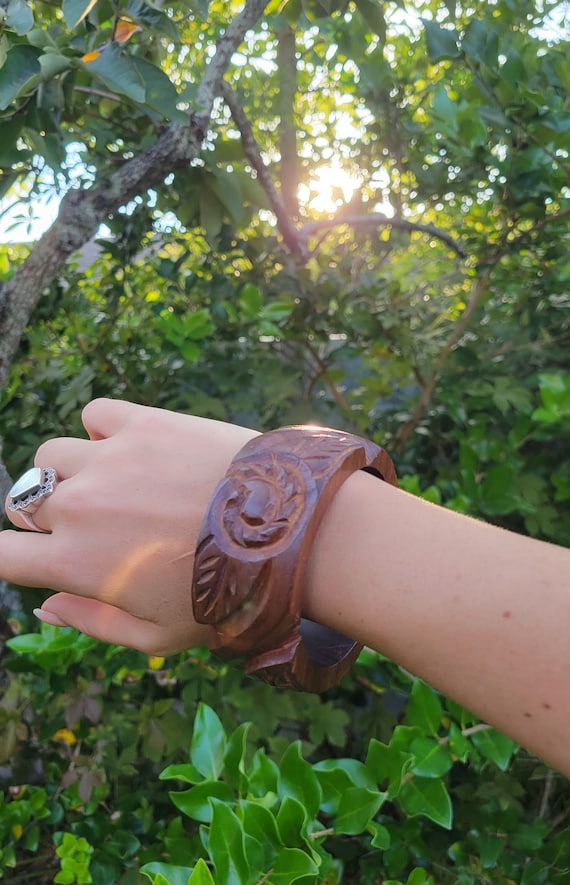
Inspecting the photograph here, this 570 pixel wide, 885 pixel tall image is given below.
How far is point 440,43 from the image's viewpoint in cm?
100

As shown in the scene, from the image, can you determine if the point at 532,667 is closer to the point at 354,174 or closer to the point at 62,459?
the point at 62,459

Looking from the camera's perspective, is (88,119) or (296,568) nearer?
(296,568)

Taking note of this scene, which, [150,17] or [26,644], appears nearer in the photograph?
[150,17]

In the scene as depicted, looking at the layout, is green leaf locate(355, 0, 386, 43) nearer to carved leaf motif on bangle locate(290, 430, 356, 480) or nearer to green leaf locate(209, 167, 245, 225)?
green leaf locate(209, 167, 245, 225)

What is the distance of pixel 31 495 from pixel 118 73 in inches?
17.6

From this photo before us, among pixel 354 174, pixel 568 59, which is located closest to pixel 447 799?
pixel 568 59

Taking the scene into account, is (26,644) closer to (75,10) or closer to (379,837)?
(379,837)

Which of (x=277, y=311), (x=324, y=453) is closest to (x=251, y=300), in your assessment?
(x=277, y=311)

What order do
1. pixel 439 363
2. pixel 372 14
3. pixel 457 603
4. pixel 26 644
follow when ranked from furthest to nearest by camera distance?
1. pixel 439 363
2. pixel 372 14
3. pixel 26 644
4. pixel 457 603

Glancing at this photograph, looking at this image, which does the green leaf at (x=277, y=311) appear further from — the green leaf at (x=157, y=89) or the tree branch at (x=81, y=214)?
the green leaf at (x=157, y=89)

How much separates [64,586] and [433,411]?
1099mm

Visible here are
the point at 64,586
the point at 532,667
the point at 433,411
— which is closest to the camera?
the point at 532,667

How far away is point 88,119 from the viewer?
1.05 meters

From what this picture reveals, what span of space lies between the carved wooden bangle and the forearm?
0.02 m
